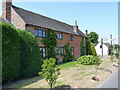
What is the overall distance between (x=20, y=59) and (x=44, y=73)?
430cm

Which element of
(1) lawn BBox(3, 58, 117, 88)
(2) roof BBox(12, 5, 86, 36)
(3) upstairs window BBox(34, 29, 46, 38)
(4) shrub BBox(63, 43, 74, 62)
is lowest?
(1) lawn BBox(3, 58, 117, 88)

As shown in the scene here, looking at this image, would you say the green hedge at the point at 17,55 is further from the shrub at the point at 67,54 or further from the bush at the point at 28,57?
the shrub at the point at 67,54

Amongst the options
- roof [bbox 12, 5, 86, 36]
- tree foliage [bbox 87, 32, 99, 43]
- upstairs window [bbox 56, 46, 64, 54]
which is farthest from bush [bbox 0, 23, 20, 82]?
tree foliage [bbox 87, 32, 99, 43]

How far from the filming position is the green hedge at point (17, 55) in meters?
8.20

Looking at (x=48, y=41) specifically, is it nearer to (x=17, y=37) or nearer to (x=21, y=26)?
(x=21, y=26)

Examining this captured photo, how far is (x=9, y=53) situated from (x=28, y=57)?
79.4 inches

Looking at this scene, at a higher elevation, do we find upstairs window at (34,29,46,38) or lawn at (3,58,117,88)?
upstairs window at (34,29,46,38)

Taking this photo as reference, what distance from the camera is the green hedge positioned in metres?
8.20

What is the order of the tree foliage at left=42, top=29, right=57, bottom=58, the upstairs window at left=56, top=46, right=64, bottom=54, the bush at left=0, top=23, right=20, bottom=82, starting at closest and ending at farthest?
the bush at left=0, top=23, right=20, bottom=82 → the tree foliage at left=42, top=29, right=57, bottom=58 → the upstairs window at left=56, top=46, right=64, bottom=54

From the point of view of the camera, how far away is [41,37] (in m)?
16.8

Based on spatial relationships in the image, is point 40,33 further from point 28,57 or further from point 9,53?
point 9,53

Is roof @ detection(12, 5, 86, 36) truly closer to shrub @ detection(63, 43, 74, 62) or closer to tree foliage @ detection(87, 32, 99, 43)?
shrub @ detection(63, 43, 74, 62)

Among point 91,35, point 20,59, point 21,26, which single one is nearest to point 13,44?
point 20,59

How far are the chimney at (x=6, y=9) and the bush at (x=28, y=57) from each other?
6.65 meters
